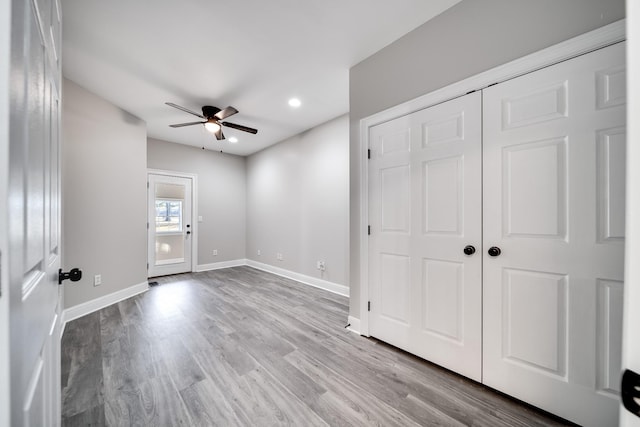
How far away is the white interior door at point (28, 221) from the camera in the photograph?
0.44 meters

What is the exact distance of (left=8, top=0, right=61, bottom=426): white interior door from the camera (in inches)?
17.4

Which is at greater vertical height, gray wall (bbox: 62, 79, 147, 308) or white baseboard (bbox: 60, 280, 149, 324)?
gray wall (bbox: 62, 79, 147, 308)

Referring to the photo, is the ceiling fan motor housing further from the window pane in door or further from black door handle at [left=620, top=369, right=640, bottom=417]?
black door handle at [left=620, top=369, right=640, bottom=417]

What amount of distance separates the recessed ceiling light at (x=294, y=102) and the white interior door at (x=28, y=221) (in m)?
2.61

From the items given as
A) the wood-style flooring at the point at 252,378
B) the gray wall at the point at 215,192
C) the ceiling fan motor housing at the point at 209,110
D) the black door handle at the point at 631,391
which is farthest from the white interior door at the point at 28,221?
the gray wall at the point at 215,192

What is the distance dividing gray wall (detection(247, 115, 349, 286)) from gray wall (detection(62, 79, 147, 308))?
2165 millimetres

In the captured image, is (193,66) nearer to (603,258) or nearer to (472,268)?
(472,268)

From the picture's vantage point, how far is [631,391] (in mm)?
450

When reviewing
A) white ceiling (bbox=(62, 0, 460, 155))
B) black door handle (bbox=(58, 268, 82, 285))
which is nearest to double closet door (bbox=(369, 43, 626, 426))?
white ceiling (bbox=(62, 0, 460, 155))

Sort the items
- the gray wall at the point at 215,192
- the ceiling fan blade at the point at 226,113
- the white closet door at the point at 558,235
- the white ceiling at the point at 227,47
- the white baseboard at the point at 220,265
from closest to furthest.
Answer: the white closet door at the point at 558,235 < the white ceiling at the point at 227,47 < the ceiling fan blade at the point at 226,113 < the gray wall at the point at 215,192 < the white baseboard at the point at 220,265

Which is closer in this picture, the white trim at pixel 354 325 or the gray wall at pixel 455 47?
the gray wall at pixel 455 47

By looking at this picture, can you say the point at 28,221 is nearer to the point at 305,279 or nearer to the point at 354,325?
the point at 354,325

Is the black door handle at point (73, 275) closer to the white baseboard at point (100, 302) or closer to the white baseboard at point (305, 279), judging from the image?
the white baseboard at point (100, 302)

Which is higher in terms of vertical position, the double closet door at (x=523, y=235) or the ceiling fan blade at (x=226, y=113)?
the ceiling fan blade at (x=226, y=113)
